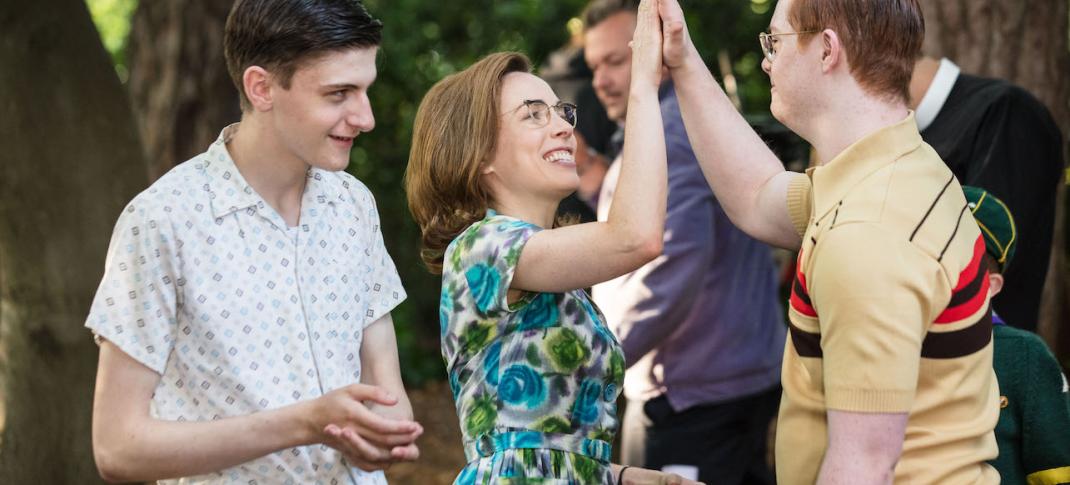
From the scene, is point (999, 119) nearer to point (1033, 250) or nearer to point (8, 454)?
point (1033, 250)

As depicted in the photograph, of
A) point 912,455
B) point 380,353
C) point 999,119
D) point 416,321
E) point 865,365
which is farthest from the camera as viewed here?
point 416,321

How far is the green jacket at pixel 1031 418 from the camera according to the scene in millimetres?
2721

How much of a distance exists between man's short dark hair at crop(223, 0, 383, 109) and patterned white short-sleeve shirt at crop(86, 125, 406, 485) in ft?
0.68

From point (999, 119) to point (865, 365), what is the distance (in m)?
1.91

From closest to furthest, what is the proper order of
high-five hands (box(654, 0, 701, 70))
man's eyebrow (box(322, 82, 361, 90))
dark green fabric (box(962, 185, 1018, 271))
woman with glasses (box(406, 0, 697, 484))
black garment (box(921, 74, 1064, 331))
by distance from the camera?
1. woman with glasses (box(406, 0, 697, 484))
2. man's eyebrow (box(322, 82, 361, 90))
3. high-five hands (box(654, 0, 701, 70))
4. dark green fabric (box(962, 185, 1018, 271))
5. black garment (box(921, 74, 1064, 331))

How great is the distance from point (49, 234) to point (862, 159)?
3.47 metres

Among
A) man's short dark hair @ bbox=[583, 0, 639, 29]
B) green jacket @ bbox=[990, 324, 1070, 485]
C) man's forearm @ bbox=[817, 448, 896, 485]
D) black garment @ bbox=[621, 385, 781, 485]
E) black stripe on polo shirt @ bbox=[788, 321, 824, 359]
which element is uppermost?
man's short dark hair @ bbox=[583, 0, 639, 29]

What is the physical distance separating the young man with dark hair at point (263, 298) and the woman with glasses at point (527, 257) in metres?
0.20

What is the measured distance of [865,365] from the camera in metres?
2.09

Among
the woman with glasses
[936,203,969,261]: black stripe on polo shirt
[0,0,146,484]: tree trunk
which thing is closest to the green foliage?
[0,0,146,484]: tree trunk

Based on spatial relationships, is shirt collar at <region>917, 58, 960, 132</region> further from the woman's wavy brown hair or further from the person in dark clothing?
the woman's wavy brown hair

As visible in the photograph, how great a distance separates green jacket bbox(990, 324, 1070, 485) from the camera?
2.72 metres

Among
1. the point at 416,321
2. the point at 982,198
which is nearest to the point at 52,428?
the point at 982,198

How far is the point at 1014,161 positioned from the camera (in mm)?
3703
